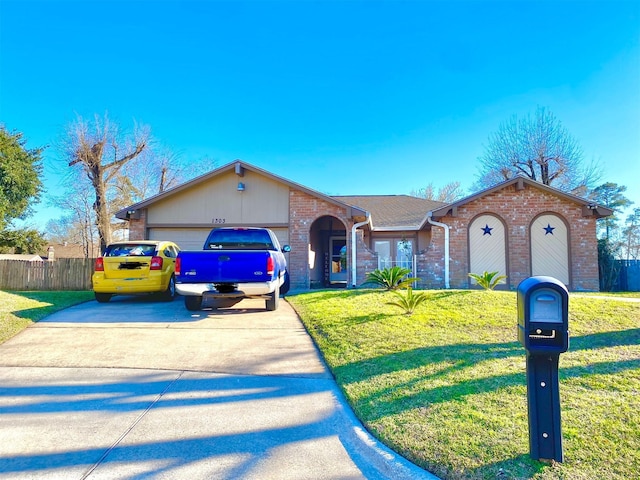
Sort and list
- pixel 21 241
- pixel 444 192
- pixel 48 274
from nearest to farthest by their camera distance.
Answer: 1. pixel 48 274
2. pixel 21 241
3. pixel 444 192

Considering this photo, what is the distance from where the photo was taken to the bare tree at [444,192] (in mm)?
35844

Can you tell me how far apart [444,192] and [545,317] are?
36.6 m

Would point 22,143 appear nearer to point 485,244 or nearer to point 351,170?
point 351,170

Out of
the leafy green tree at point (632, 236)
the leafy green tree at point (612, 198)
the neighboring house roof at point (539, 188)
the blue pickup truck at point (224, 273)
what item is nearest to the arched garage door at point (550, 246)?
the neighboring house roof at point (539, 188)

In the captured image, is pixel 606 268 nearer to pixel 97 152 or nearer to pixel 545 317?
pixel 545 317

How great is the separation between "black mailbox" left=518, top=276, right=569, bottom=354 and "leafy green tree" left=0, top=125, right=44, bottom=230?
32.5m

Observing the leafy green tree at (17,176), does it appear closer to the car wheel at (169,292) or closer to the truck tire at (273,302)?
the car wheel at (169,292)

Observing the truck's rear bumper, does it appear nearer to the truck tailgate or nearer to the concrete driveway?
the truck tailgate

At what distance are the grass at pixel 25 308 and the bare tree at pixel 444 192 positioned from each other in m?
32.0

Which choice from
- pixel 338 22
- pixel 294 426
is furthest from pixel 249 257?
pixel 338 22

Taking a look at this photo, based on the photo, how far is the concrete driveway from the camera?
2654mm

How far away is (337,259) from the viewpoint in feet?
63.8

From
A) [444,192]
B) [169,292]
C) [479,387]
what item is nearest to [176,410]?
[479,387]

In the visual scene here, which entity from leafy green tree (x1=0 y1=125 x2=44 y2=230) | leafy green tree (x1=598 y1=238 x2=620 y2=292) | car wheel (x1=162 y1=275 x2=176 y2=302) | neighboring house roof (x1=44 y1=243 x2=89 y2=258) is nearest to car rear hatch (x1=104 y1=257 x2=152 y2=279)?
car wheel (x1=162 y1=275 x2=176 y2=302)
